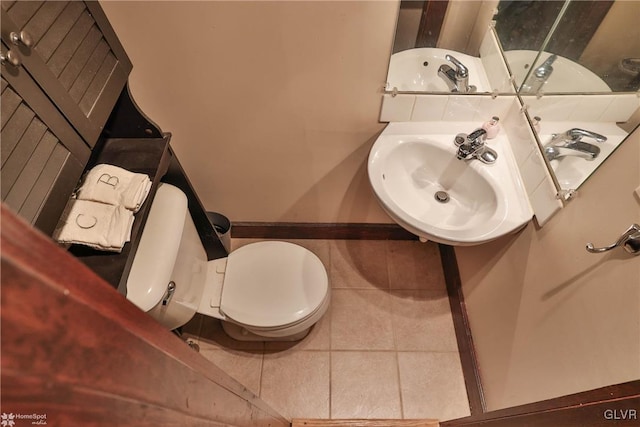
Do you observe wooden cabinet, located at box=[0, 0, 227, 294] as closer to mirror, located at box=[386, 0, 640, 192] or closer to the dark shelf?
the dark shelf

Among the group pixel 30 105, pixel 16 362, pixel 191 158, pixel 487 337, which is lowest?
pixel 487 337

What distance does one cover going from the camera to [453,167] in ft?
4.38

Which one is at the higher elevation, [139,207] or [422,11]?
[422,11]

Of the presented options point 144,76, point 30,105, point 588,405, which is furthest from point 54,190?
point 588,405

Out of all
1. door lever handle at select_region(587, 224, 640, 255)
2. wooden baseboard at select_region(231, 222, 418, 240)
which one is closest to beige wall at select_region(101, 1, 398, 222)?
wooden baseboard at select_region(231, 222, 418, 240)

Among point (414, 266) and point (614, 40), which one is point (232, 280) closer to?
point (414, 266)

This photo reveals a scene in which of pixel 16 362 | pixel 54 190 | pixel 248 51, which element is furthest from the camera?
pixel 248 51

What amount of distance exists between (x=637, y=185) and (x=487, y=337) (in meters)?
0.86

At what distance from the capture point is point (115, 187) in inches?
34.7

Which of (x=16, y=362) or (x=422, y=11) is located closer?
(x=16, y=362)

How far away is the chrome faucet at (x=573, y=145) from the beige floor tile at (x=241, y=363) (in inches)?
54.4

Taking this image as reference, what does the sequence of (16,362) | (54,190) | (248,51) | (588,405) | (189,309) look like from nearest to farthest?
(16,362), (588,405), (54,190), (248,51), (189,309)

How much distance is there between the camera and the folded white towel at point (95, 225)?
792 mm

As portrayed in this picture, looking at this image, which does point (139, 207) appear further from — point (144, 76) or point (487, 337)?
point (487, 337)
